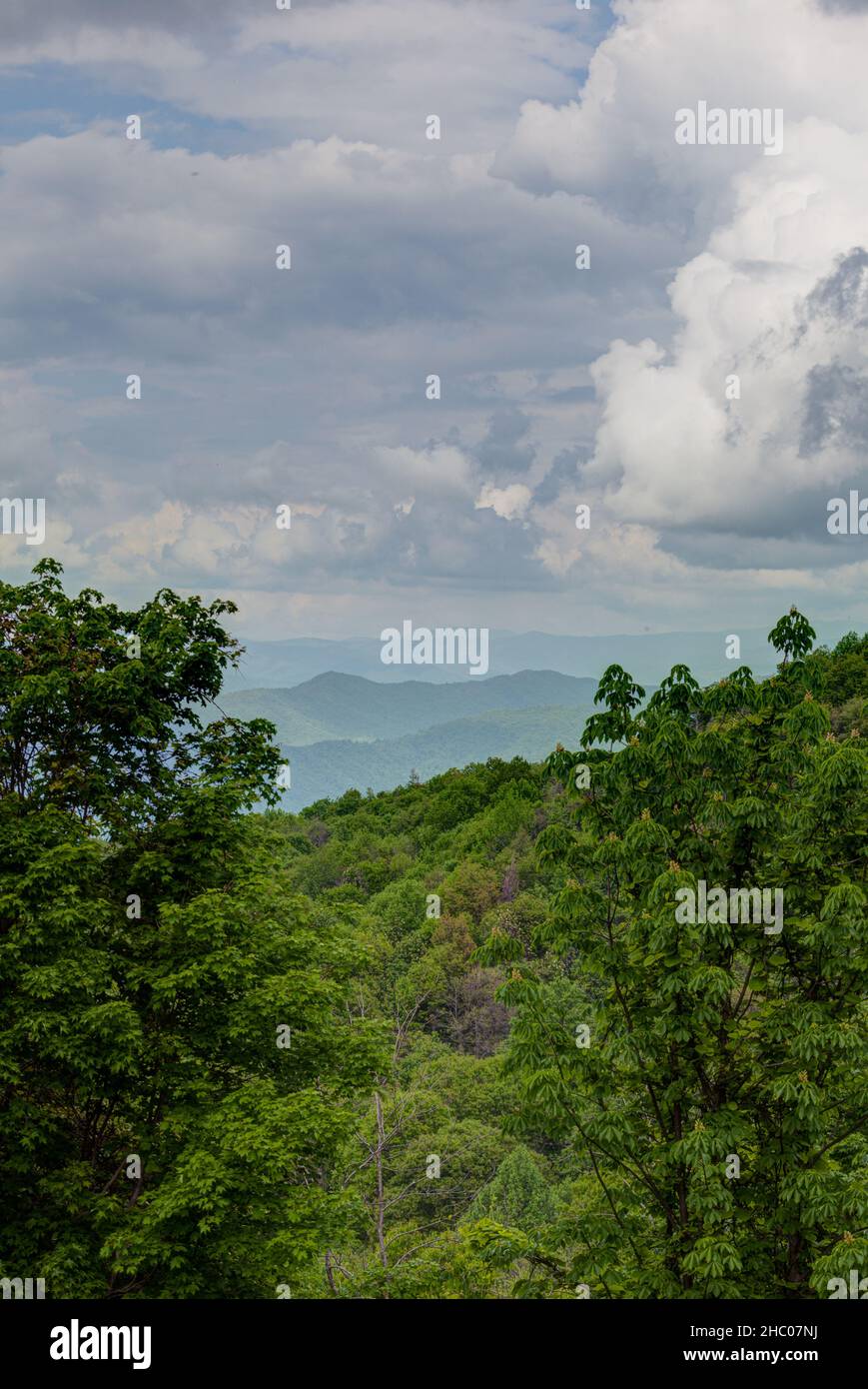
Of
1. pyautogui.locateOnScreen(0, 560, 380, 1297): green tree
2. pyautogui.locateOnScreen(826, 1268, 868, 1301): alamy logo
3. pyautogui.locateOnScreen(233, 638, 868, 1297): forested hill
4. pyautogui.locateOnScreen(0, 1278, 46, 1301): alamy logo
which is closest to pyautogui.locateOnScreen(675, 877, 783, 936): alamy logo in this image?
pyautogui.locateOnScreen(233, 638, 868, 1297): forested hill

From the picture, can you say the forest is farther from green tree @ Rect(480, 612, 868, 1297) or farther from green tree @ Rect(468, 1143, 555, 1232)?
green tree @ Rect(468, 1143, 555, 1232)

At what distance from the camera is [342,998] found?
65.6 feet

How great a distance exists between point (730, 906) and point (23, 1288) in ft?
36.5

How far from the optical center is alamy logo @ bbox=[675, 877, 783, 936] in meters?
13.0

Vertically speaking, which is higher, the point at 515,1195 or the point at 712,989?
the point at 712,989

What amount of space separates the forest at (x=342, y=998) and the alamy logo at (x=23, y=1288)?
296 millimetres

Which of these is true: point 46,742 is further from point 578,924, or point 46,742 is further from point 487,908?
point 487,908

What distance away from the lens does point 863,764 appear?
40.6 feet

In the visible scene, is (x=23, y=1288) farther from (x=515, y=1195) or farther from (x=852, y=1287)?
(x=515, y=1195)

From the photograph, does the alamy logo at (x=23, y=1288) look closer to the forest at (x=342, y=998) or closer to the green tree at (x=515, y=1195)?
the forest at (x=342, y=998)
